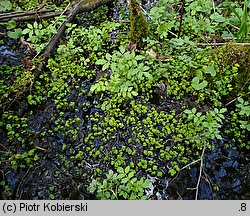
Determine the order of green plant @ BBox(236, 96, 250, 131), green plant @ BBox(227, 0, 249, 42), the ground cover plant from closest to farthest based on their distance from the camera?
the ground cover plant → green plant @ BBox(236, 96, 250, 131) → green plant @ BBox(227, 0, 249, 42)

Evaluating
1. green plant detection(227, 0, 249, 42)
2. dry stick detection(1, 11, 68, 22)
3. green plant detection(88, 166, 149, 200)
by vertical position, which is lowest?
green plant detection(88, 166, 149, 200)

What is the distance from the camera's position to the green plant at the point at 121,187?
2.60m

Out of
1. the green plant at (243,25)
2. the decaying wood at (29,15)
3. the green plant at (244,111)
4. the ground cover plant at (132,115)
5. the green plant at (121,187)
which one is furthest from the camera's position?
the decaying wood at (29,15)

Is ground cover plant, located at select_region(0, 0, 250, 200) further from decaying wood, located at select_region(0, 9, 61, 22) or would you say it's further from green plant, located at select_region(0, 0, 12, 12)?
decaying wood, located at select_region(0, 9, 61, 22)

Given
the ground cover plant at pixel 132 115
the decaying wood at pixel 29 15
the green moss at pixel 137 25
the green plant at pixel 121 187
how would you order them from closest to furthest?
the green plant at pixel 121 187, the ground cover plant at pixel 132 115, the green moss at pixel 137 25, the decaying wood at pixel 29 15

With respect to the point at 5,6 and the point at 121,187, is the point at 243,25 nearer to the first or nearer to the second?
the point at 121,187

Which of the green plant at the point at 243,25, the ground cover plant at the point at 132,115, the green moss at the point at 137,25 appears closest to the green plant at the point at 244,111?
the ground cover plant at the point at 132,115

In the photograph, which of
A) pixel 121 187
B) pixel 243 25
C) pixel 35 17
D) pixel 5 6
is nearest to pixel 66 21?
pixel 35 17

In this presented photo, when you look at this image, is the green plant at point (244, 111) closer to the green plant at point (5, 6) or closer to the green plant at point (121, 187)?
the green plant at point (121, 187)

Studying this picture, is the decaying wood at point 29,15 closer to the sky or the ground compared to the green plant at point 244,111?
closer to the sky

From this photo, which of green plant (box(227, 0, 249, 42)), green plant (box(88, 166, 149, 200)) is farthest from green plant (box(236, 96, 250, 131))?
green plant (box(88, 166, 149, 200))

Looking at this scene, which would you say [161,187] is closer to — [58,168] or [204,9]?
[58,168]

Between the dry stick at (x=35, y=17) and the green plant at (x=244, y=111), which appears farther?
the dry stick at (x=35, y=17)

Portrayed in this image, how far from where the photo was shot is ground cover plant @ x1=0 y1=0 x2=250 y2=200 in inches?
111
